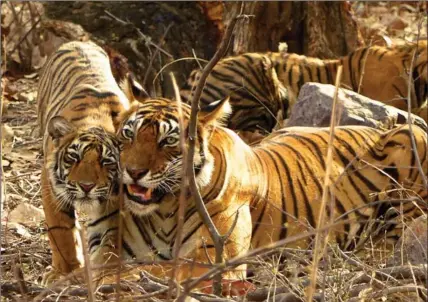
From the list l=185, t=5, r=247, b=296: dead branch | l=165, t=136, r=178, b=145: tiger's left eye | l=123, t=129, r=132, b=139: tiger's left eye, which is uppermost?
l=185, t=5, r=247, b=296: dead branch

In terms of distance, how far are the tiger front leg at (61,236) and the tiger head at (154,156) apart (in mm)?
421

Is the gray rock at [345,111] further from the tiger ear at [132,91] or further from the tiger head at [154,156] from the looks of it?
the tiger head at [154,156]

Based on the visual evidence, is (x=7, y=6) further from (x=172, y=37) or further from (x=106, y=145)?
(x=106, y=145)

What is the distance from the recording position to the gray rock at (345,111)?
675 cm

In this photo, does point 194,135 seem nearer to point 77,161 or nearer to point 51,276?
point 77,161

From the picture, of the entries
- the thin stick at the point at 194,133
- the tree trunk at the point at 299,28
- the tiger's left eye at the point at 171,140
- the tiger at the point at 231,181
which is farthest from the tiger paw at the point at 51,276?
the tree trunk at the point at 299,28

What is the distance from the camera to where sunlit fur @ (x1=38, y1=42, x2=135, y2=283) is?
486 cm

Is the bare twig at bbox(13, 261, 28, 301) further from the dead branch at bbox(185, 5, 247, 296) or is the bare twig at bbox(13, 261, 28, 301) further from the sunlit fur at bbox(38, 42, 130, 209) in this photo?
the sunlit fur at bbox(38, 42, 130, 209)

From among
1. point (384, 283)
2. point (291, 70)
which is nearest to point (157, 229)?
point (384, 283)

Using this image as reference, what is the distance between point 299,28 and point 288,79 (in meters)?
0.92

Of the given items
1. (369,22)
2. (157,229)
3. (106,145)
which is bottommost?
(369,22)

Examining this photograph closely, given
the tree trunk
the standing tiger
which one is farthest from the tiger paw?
the tree trunk

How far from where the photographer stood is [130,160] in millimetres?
4680

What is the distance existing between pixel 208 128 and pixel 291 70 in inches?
152
